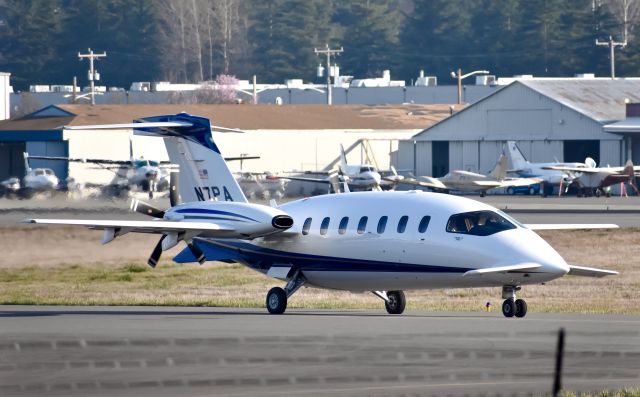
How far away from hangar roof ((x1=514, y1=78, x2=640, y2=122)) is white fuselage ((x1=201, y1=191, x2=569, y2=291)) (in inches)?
2598

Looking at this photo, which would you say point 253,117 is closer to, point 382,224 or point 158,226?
point 158,226

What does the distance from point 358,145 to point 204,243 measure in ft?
235

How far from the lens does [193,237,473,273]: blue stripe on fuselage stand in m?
26.0

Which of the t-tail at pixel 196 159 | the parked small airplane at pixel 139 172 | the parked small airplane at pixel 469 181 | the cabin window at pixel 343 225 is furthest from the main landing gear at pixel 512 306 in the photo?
the parked small airplane at pixel 469 181

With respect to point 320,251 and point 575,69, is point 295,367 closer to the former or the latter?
point 320,251

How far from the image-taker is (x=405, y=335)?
22281 mm

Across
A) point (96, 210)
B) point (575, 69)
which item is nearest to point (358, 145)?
point (96, 210)

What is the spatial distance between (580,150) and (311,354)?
3043 inches

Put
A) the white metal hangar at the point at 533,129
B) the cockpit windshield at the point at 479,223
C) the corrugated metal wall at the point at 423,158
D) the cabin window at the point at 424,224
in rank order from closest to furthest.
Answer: the cockpit windshield at the point at 479,223 → the cabin window at the point at 424,224 → the white metal hangar at the point at 533,129 → the corrugated metal wall at the point at 423,158

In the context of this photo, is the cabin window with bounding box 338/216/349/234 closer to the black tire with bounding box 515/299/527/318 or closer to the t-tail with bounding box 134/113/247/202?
the t-tail with bounding box 134/113/247/202

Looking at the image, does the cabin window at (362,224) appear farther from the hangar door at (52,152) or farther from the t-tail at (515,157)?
the t-tail at (515,157)

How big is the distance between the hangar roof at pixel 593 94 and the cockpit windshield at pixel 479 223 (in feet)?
222

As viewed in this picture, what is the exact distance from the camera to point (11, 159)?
319 feet

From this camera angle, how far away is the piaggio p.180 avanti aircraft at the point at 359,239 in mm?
25109
